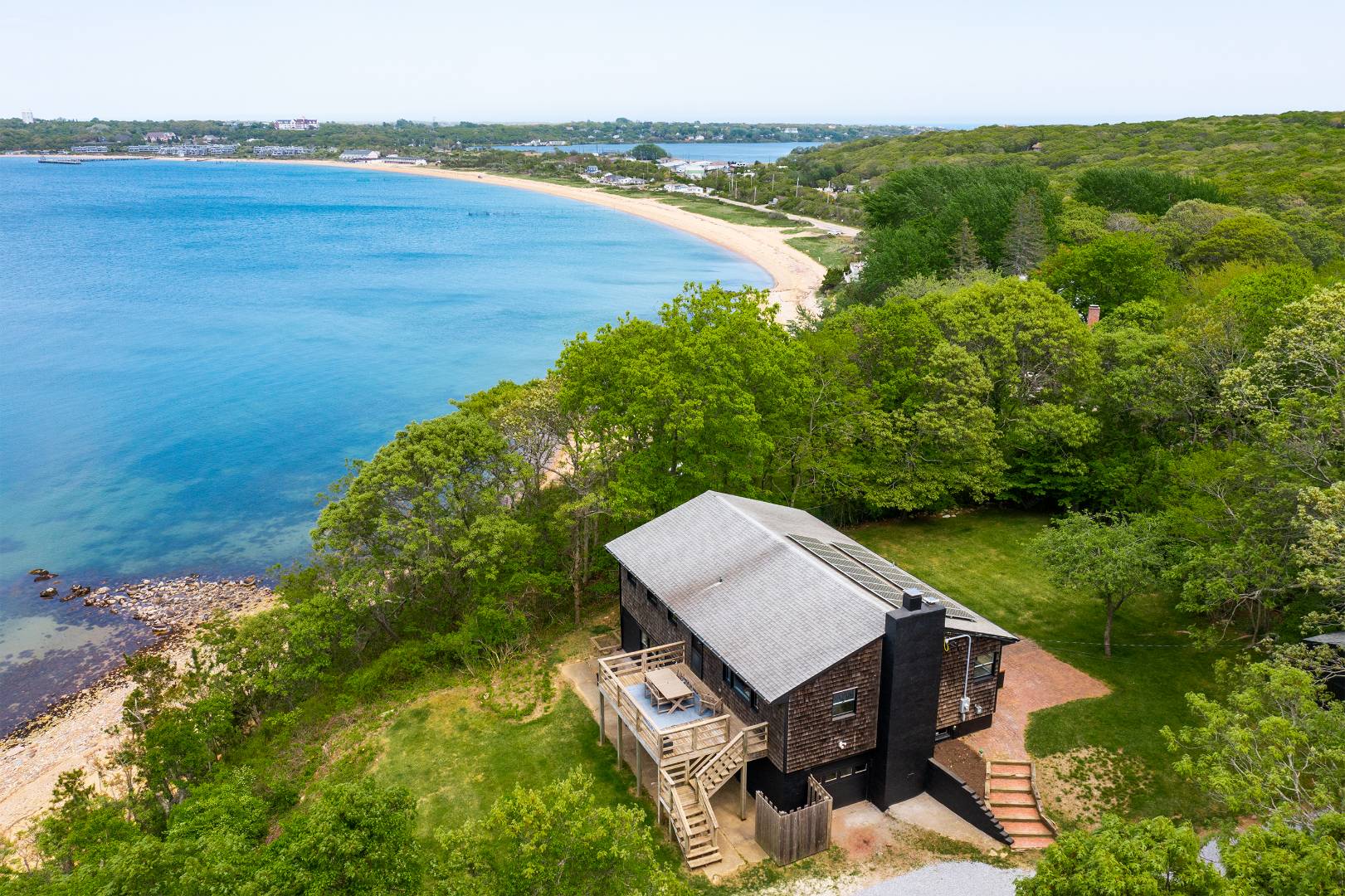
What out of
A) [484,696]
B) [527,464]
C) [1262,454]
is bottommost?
[484,696]

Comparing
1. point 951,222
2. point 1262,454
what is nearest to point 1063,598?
point 1262,454

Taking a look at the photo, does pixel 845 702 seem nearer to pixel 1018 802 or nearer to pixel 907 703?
pixel 907 703

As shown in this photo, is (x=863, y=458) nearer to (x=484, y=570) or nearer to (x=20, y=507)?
(x=484, y=570)

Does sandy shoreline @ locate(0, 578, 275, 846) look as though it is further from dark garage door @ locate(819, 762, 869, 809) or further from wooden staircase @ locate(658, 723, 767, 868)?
dark garage door @ locate(819, 762, 869, 809)

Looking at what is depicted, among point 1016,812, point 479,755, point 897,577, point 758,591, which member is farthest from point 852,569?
point 479,755

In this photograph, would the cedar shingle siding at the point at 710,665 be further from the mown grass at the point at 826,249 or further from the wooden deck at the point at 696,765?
the mown grass at the point at 826,249

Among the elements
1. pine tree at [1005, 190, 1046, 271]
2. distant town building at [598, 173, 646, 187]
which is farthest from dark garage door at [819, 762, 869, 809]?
distant town building at [598, 173, 646, 187]
